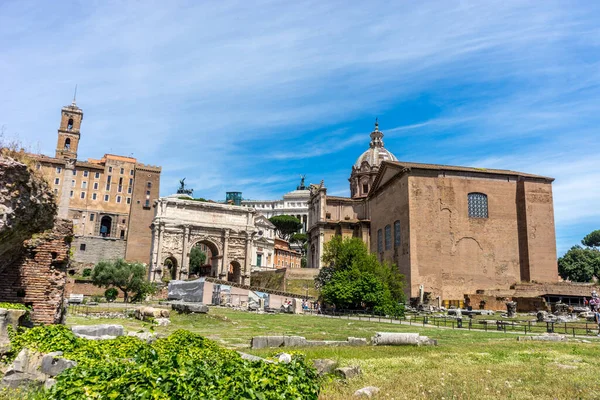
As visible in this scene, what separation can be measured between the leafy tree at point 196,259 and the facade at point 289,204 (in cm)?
4612

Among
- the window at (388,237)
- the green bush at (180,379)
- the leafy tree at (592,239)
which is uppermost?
the leafy tree at (592,239)

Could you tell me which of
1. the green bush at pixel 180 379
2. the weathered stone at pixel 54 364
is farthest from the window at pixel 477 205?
the weathered stone at pixel 54 364

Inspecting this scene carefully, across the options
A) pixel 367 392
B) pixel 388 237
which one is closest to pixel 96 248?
pixel 388 237

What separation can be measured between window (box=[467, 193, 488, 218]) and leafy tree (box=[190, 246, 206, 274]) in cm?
4567

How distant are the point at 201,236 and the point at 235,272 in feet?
19.7

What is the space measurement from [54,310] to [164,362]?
7953mm

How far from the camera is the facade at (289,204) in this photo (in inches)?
4852

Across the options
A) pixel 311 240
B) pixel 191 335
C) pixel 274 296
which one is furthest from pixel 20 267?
pixel 311 240

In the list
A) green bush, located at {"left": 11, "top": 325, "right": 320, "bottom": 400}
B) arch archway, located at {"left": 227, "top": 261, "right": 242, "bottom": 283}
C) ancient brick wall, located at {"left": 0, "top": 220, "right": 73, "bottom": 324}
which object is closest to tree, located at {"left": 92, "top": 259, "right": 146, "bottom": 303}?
arch archway, located at {"left": 227, "top": 261, "right": 242, "bottom": 283}

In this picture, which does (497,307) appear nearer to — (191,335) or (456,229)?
(456,229)

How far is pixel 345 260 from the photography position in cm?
3388

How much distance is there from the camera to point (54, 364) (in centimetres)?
575

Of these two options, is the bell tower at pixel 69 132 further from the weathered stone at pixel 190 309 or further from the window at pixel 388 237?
the weathered stone at pixel 190 309

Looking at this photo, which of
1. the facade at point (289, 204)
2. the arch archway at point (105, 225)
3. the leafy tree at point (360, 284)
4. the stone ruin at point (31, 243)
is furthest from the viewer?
the facade at point (289, 204)
